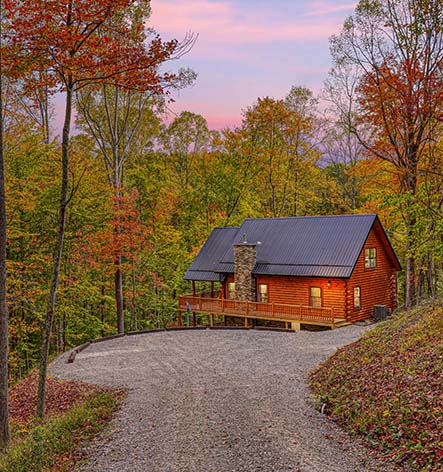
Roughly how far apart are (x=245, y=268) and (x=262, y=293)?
1.78 metres

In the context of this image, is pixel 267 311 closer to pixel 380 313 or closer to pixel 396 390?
pixel 380 313

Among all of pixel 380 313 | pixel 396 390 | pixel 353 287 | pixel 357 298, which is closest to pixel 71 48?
pixel 396 390

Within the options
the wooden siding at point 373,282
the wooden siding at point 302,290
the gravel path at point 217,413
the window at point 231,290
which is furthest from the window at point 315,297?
the window at point 231,290

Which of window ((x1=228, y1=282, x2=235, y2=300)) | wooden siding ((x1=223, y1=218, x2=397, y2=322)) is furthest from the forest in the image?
window ((x1=228, y1=282, x2=235, y2=300))

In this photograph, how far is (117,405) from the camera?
32.1ft

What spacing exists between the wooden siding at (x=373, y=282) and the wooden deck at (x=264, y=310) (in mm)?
1456

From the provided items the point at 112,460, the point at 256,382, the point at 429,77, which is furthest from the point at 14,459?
the point at 429,77

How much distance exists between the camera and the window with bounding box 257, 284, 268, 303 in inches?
955

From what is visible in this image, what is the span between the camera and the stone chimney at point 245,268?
24.2 metres

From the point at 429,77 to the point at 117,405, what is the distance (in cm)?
1537

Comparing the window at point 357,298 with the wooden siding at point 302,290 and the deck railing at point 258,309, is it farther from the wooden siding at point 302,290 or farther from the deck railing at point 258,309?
the deck railing at point 258,309

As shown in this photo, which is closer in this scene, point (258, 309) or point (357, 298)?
point (357, 298)

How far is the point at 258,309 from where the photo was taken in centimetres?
2312

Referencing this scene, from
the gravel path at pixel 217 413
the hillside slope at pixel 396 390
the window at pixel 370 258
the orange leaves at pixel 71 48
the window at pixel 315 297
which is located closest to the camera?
the hillside slope at pixel 396 390
